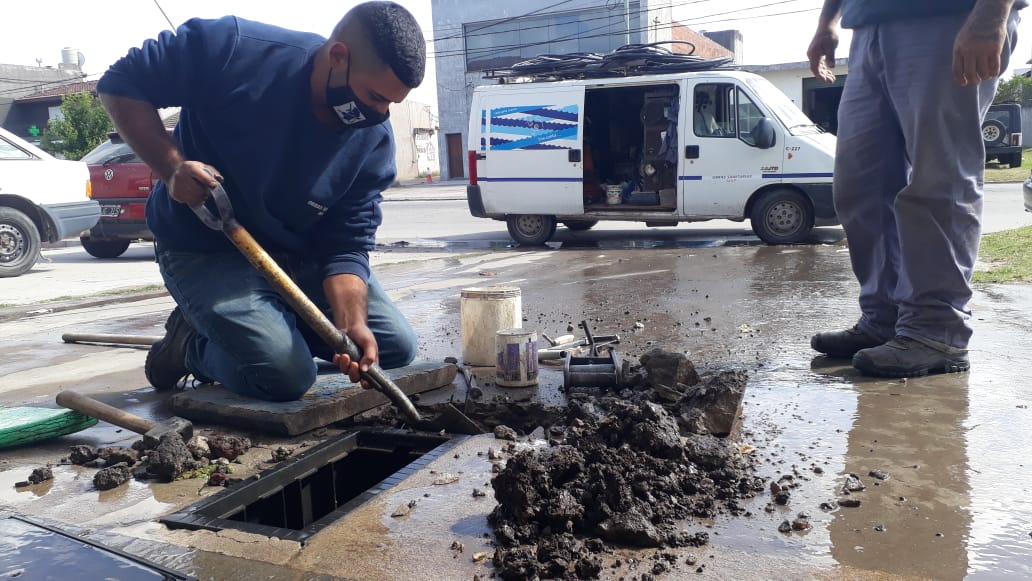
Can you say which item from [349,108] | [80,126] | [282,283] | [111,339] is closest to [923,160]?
[349,108]

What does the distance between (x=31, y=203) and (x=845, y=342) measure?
30.6ft

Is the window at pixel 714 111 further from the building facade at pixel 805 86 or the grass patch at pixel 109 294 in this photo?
the building facade at pixel 805 86

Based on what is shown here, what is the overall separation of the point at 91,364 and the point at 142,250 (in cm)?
888

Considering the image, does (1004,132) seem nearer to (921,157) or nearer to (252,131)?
(921,157)

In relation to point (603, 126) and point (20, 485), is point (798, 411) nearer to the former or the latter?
point (20, 485)

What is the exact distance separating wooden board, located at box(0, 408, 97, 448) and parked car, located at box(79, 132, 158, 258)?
25.3 feet

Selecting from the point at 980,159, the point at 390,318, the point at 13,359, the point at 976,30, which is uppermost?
the point at 976,30

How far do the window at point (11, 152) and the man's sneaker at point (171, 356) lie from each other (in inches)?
287

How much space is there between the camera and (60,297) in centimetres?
734

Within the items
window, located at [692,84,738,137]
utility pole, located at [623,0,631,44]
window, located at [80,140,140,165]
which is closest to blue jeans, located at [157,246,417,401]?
window, located at [692,84,738,137]

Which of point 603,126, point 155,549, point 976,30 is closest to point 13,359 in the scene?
point 155,549

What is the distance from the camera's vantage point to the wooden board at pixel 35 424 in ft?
9.33

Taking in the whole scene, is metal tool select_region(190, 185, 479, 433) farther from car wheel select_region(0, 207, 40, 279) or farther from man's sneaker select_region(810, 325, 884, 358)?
car wheel select_region(0, 207, 40, 279)

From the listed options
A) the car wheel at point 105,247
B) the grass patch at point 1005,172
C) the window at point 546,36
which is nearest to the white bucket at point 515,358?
the car wheel at point 105,247
